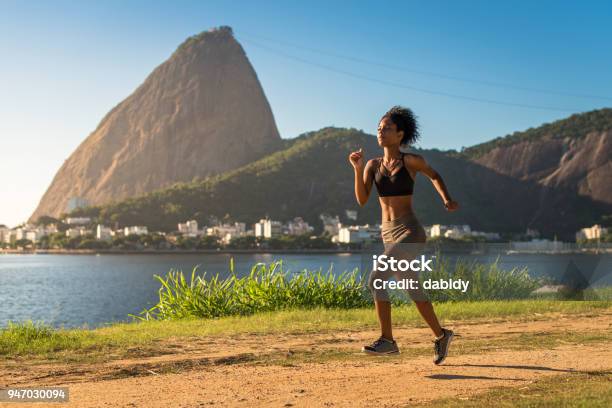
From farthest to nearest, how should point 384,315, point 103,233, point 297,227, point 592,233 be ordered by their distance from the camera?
1. point 103,233
2. point 297,227
3. point 592,233
4. point 384,315

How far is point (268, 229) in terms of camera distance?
120m

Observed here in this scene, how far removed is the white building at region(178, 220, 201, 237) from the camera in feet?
404

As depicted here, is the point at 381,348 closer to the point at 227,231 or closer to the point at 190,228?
the point at 227,231

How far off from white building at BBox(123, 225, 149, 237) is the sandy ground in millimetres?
118248

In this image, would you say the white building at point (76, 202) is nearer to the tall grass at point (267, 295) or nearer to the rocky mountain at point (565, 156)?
the rocky mountain at point (565, 156)

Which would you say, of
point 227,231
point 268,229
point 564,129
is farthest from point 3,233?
point 564,129

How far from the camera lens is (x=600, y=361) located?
18.4ft

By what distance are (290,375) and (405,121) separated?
212 centimetres

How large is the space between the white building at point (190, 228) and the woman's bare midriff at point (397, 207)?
385 ft

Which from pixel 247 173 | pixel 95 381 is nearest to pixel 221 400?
pixel 95 381

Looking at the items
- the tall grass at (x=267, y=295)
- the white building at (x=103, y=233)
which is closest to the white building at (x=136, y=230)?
the white building at (x=103, y=233)

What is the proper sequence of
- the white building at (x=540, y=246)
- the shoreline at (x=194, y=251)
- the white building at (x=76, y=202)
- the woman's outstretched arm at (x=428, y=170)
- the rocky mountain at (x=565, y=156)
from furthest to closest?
the white building at (x=76, y=202), the rocky mountain at (x=565, y=156), the shoreline at (x=194, y=251), the white building at (x=540, y=246), the woman's outstretched arm at (x=428, y=170)

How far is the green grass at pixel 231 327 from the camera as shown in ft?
23.4

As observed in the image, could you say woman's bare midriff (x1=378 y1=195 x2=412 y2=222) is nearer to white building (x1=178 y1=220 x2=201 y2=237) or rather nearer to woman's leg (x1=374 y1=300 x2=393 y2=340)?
woman's leg (x1=374 y1=300 x2=393 y2=340)
